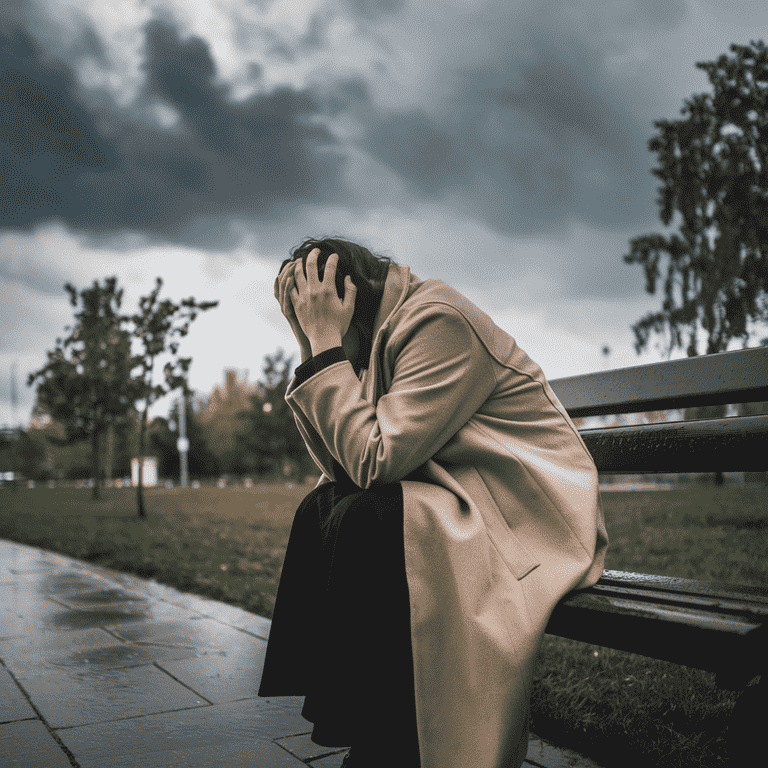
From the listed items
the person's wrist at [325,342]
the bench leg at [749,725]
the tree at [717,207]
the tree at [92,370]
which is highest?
the tree at [717,207]

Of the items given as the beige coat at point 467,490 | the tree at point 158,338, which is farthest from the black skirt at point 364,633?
the tree at point 158,338

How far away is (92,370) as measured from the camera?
13953mm

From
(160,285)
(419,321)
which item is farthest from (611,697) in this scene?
(160,285)

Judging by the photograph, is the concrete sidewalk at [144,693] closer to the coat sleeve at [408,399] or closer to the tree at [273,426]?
the coat sleeve at [408,399]

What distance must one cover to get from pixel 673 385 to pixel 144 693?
6.95 feet

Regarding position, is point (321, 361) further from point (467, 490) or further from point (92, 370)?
point (92, 370)

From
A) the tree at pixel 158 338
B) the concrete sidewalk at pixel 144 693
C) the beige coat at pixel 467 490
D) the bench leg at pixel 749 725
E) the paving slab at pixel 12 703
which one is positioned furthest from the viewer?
the tree at pixel 158 338

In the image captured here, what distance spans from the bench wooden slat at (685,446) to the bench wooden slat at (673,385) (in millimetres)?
64

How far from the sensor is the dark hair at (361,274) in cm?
194

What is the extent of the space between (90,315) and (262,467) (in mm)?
34592

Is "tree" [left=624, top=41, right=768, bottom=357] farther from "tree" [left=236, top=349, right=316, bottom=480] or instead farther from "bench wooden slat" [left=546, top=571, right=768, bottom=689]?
"tree" [left=236, top=349, right=316, bottom=480]

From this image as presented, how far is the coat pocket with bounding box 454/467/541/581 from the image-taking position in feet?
5.04

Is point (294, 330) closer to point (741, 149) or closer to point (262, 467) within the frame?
point (741, 149)

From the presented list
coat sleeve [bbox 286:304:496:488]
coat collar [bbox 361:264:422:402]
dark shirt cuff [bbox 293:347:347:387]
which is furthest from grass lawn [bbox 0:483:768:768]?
dark shirt cuff [bbox 293:347:347:387]
